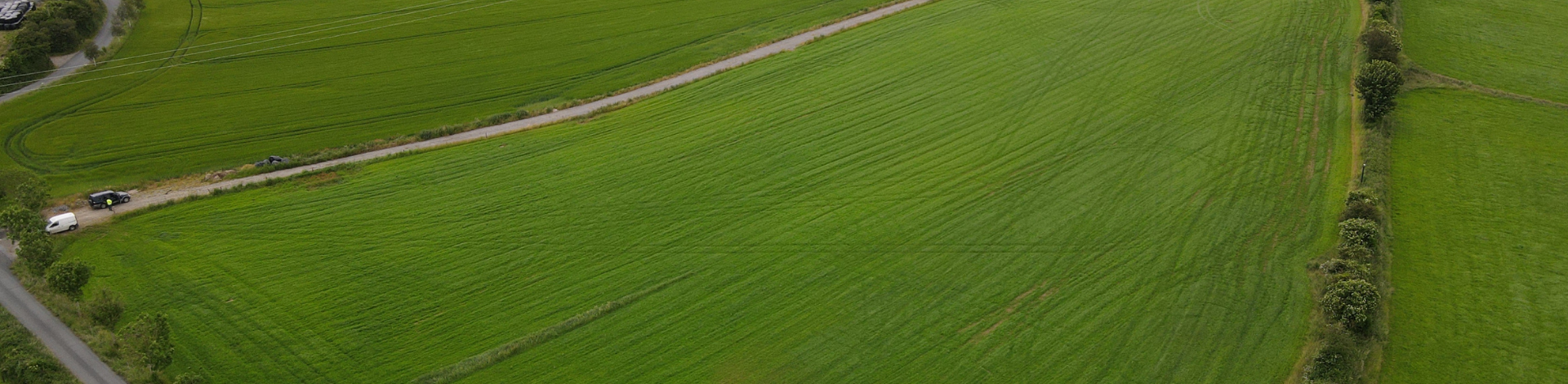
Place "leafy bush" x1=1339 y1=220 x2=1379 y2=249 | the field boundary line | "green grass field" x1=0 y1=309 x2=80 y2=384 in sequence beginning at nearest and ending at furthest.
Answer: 1. "green grass field" x1=0 y1=309 x2=80 y2=384
2. "leafy bush" x1=1339 y1=220 x2=1379 y2=249
3. the field boundary line

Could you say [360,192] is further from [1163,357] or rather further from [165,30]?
[1163,357]

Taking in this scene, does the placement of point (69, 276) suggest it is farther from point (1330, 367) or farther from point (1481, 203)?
point (1481, 203)

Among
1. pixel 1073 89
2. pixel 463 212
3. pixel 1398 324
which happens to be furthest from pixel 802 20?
pixel 1398 324

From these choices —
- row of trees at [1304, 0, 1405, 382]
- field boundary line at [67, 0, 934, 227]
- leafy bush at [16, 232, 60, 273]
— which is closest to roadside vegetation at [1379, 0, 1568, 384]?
Result: row of trees at [1304, 0, 1405, 382]

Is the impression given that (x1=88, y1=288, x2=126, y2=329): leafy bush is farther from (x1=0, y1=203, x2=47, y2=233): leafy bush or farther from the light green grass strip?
the light green grass strip

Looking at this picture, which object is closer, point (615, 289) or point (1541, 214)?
point (615, 289)

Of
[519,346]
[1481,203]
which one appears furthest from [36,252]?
[1481,203]
